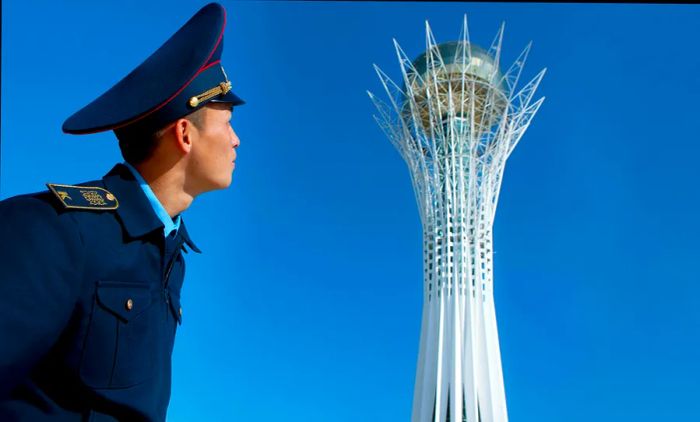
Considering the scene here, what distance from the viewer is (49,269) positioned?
1.48 metres

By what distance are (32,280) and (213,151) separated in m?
0.80

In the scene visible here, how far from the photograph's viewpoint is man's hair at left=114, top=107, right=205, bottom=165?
201 cm

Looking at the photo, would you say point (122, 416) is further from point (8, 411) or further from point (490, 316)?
point (490, 316)

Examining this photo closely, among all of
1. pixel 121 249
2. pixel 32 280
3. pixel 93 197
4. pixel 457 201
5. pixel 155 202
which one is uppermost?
pixel 457 201

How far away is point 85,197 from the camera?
171 centimetres

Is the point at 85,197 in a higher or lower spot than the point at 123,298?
higher

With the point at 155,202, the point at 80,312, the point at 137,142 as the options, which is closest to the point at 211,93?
the point at 137,142

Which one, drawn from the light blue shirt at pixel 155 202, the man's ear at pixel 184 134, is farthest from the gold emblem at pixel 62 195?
the man's ear at pixel 184 134

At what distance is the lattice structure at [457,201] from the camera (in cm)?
2508

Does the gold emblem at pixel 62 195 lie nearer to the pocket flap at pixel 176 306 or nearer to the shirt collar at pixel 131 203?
the shirt collar at pixel 131 203

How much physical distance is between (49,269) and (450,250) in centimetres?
2607

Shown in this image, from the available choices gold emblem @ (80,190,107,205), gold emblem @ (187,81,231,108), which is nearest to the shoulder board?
gold emblem @ (80,190,107,205)

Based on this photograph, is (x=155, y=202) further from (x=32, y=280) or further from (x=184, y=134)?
(x=32, y=280)

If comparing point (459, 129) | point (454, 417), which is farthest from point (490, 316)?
point (459, 129)
